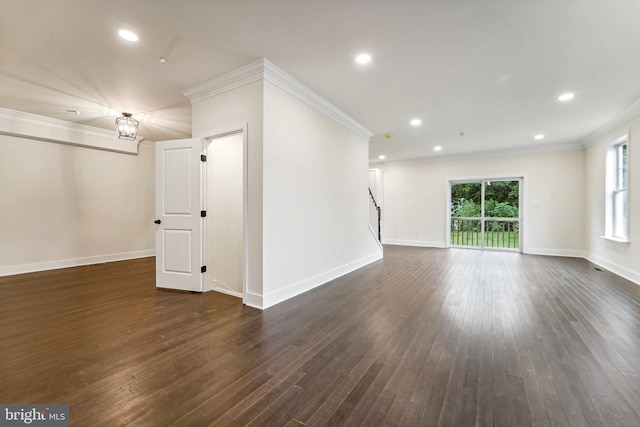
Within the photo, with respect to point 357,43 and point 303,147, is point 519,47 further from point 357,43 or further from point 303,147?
point 303,147

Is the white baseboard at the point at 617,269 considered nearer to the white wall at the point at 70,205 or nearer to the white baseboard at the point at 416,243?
the white baseboard at the point at 416,243

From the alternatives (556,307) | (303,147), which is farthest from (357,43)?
(556,307)

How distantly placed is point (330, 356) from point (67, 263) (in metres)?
6.14

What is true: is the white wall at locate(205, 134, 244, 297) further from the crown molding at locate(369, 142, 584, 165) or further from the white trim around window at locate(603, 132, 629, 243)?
the white trim around window at locate(603, 132, 629, 243)

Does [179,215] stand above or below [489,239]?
above

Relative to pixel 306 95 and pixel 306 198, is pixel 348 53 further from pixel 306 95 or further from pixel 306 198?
pixel 306 198

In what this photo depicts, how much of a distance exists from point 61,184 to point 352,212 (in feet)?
19.4

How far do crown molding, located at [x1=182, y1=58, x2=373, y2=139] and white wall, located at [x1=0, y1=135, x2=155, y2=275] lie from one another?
12.0 feet

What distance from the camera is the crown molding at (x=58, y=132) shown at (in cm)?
457

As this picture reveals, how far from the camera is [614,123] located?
491 cm

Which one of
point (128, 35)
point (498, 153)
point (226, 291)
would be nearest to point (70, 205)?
point (226, 291)

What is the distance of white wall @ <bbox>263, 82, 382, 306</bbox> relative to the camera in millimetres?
3221

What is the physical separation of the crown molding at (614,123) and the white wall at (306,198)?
4.44 m

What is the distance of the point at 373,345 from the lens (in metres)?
2.28
